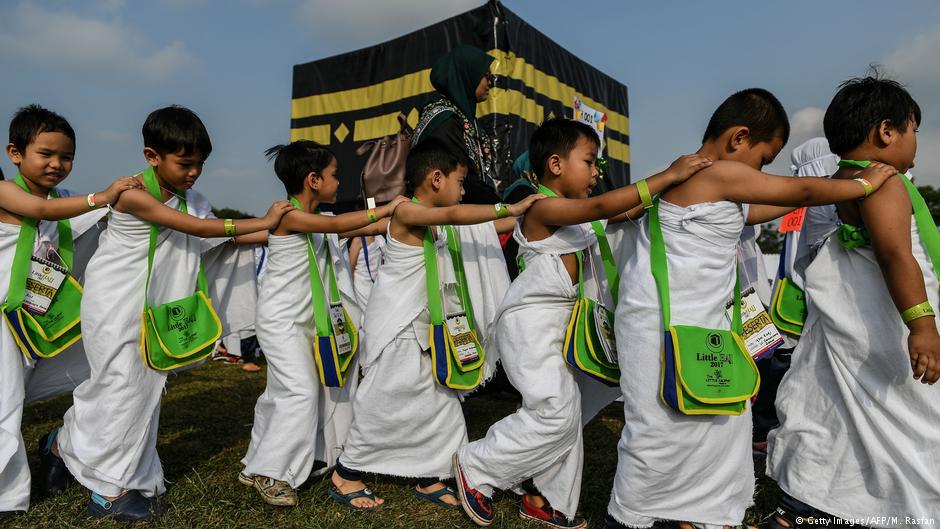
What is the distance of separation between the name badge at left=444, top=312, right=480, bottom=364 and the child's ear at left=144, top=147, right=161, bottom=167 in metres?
1.57

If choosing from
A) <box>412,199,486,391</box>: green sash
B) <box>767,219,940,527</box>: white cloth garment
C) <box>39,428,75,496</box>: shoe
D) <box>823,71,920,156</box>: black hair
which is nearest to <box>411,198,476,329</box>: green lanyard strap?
<box>412,199,486,391</box>: green sash

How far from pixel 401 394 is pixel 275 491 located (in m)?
0.74

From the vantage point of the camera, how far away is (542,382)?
8.61 ft

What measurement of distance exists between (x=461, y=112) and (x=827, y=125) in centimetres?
279

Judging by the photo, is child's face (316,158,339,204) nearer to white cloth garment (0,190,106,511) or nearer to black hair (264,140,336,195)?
black hair (264,140,336,195)

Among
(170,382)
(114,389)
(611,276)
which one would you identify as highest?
(611,276)

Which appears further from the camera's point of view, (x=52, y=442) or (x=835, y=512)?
(x=52, y=442)

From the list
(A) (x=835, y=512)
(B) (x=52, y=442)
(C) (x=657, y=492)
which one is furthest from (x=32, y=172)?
(A) (x=835, y=512)

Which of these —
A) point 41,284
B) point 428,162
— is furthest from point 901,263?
point 41,284

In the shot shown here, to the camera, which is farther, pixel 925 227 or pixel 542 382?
pixel 542 382

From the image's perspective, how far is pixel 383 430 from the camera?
301 centimetres

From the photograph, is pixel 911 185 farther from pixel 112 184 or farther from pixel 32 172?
pixel 32 172

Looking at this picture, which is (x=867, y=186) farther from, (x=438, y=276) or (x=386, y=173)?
(x=386, y=173)

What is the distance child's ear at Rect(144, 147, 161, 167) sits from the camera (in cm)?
304
